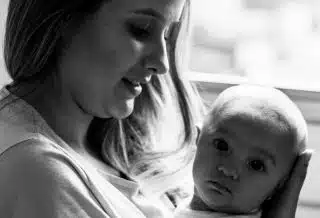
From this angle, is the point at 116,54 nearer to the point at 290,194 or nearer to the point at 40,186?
the point at 40,186

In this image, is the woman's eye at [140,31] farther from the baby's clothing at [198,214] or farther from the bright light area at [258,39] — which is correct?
the bright light area at [258,39]

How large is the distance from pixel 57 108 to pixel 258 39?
0.92 meters

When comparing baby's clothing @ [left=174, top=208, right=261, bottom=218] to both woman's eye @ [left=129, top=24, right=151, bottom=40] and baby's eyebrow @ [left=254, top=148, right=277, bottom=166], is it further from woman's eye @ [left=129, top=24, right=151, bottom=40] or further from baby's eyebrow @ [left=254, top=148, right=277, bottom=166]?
→ woman's eye @ [left=129, top=24, right=151, bottom=40]

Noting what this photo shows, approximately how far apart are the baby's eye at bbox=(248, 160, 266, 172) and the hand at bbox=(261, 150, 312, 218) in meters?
0.07

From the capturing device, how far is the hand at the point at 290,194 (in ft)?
3.25

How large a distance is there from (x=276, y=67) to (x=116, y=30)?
92cm

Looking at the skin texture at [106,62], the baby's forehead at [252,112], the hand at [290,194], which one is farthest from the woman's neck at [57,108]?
the hand at [290,194]

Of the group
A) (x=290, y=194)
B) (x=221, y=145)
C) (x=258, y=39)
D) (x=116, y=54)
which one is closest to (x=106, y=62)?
(x=116, y=54)

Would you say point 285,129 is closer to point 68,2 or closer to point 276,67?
point 68,2

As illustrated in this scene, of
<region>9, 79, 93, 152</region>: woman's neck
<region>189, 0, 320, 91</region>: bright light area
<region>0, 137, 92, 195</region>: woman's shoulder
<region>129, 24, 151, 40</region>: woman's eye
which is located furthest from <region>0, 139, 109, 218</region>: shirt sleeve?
<region>189, 0, 320, 91</region>: bright light area

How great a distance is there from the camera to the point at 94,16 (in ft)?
3.13

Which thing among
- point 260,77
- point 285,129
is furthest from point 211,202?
point 260,77

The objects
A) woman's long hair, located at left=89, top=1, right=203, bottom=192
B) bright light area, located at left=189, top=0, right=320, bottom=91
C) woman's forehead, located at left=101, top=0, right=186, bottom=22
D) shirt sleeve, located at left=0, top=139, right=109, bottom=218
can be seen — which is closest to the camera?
shirt sleeve, located at left=0, top=139, right=109, bottom=218

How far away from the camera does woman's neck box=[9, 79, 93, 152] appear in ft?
3.18
